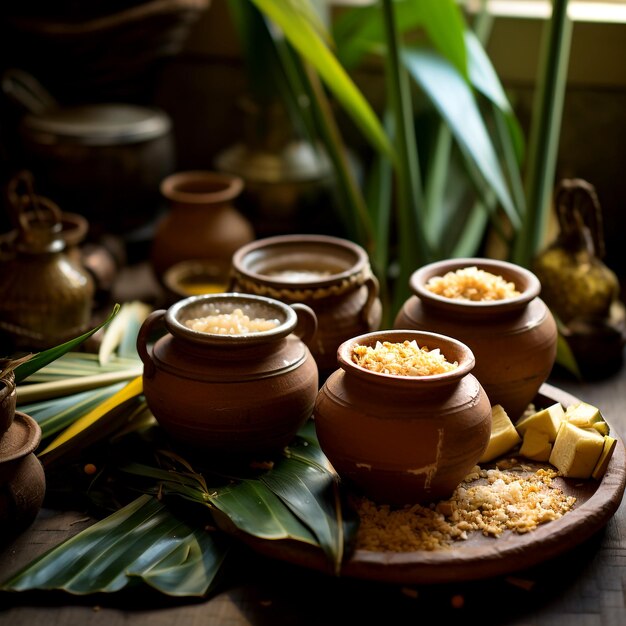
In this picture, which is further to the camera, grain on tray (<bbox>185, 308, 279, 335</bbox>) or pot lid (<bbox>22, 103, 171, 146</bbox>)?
pot lid (<bbox>22, 103, 171, 146</bbox>)

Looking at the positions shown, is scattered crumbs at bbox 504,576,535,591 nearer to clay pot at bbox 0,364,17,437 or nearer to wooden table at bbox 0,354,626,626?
wooden table at bbox 0,354,626,626

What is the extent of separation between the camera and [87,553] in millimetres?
1566

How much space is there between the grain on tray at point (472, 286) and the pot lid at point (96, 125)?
4.34ft

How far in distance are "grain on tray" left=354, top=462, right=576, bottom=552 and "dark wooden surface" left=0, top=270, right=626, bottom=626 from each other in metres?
0.07

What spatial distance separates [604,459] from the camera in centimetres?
173

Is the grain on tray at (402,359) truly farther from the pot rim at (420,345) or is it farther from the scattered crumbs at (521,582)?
the scattered crumbs at (521,582)

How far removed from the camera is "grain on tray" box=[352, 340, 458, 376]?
5.24 feet

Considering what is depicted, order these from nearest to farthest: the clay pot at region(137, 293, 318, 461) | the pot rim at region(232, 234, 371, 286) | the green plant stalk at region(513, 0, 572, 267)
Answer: the clay pot at region(137, 293, 318, 461) < the pot rim at region(232, 234, 371, 286) < the green plant stalk at region(513, 0, 572, 267)

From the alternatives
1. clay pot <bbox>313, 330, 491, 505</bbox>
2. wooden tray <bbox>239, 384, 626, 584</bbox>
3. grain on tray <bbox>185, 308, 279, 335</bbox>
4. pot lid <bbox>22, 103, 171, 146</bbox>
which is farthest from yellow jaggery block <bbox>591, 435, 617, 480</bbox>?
pot lid <bbox>22, 103, 171, 146</bbox>

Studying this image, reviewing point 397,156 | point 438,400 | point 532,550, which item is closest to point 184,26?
point 397,156

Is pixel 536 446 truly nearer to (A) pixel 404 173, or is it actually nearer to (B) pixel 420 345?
(B) pixel 420 345

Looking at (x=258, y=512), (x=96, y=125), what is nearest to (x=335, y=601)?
(x=258, y=512)

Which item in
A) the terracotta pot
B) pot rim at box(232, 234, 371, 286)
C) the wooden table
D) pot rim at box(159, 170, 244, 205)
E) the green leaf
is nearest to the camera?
the wooden table

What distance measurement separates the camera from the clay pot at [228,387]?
5.52 feet
